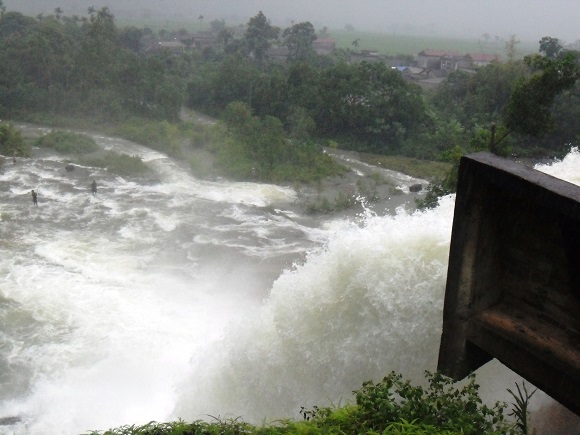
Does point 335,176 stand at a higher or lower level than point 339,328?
lower

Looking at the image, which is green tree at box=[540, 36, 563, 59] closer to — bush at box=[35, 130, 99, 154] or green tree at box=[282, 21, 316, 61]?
green tree at box=[282, 21, 316, 61]

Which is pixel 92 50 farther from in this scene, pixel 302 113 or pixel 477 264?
pixel 477 264

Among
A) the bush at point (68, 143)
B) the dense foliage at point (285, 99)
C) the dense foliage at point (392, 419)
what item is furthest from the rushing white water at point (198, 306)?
the dense foliage at point (285, 99)

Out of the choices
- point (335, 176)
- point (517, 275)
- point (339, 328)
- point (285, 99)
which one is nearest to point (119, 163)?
point (335, 176)

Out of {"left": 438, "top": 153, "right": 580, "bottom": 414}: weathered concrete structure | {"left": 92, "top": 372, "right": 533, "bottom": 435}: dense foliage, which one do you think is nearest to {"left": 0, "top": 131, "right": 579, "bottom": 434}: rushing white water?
{"left": 438, "top": 153, "right": 580, "bottom": 414}: weathered concrete structure

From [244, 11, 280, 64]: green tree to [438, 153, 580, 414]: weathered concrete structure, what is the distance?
3474 centimetres

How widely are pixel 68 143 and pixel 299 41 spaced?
21.8 meters

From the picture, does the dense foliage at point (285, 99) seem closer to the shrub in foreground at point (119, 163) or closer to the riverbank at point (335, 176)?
the riverbank at point (335, 176)

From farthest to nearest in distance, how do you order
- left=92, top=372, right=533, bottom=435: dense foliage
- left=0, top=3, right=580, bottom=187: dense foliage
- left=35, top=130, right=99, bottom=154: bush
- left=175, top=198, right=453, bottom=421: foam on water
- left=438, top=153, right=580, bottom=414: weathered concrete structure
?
1. left=0, top=3, right=580, bottom=187: dense foliage
2. left=35, top=130, right=99, bottom=154: bush
3. left=175, top=198, right=453, bottom=421: foam on water
4. left=438, top=153, right=580, bottom=414: weathered concrete structure
5. left=92, top=372, right=533, bottom=435: dense foliage

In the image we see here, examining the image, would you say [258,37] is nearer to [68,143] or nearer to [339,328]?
[68,143]

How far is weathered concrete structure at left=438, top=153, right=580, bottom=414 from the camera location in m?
4.05

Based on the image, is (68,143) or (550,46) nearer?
(68,143)

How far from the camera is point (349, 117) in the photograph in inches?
959

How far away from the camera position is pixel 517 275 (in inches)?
176
